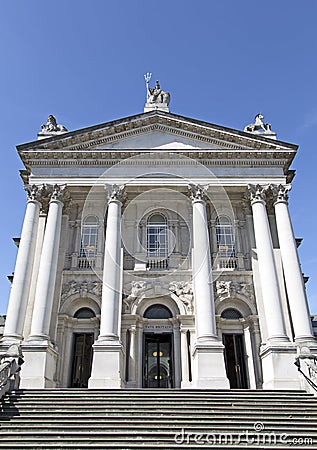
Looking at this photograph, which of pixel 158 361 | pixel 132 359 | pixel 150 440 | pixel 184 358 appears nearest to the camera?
pixel 150 440

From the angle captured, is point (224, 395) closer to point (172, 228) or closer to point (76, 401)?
point (76, 401)

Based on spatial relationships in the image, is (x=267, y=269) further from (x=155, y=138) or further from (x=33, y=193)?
(x=33, y=193)

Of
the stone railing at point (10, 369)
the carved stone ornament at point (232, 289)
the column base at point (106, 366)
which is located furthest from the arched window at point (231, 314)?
the stone railing at point (10, 369)

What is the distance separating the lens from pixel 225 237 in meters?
24.2

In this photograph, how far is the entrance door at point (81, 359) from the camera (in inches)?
818

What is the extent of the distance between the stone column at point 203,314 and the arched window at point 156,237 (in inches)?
111

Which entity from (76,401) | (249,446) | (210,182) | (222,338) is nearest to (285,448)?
(249,446)

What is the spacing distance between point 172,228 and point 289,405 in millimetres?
12886

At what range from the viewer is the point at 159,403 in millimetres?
13430

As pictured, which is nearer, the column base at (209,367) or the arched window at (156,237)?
the column base at (209,367)

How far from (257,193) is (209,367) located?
9912mm

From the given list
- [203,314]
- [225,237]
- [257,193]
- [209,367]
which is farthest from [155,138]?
[209,367]

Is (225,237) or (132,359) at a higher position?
(225,237)

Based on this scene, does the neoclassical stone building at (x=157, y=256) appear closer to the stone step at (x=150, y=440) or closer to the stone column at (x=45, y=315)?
the stone column at (x=45, y=315)
